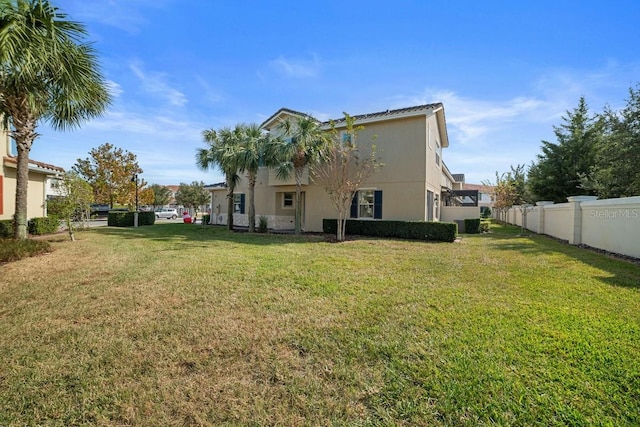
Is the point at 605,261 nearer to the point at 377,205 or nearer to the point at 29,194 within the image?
the point at 377,205

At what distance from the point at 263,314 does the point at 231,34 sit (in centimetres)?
1073

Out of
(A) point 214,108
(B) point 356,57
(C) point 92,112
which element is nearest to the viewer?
(C) point 92,112

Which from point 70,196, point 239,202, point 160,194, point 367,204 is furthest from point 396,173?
point 160,194

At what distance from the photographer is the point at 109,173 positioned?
32.7 m

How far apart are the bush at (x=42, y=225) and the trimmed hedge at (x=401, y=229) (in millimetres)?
14173

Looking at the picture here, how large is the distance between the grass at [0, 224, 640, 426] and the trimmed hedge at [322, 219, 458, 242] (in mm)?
6896

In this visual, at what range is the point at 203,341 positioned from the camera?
411 cm

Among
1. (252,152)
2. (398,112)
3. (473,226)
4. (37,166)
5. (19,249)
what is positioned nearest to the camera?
(19,249)

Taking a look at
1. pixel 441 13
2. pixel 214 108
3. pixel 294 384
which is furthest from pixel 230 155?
pixel 294 384

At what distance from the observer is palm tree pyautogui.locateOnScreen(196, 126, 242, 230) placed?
17734 millimetres

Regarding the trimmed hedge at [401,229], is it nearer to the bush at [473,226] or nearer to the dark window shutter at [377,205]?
the dark window shutter at [377,205]

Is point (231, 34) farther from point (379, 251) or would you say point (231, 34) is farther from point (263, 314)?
point (263, 314)

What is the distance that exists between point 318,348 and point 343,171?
11024 mm

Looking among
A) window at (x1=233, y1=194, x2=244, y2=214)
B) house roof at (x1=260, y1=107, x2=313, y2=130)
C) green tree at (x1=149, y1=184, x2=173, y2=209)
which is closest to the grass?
house roof at (x1=260, y1=107, x2=313, y2=130)
